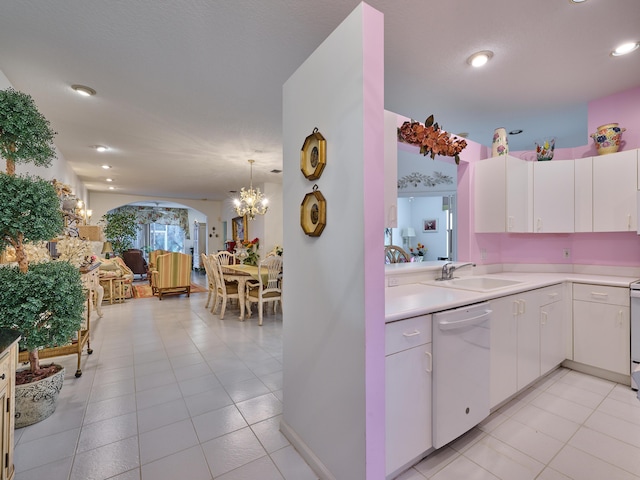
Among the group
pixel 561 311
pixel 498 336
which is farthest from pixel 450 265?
pixel 561 311

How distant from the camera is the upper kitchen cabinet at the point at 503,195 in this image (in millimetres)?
2912

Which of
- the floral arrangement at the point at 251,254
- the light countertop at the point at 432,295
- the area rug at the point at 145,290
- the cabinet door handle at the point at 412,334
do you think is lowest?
the area rug at the point at 145,290

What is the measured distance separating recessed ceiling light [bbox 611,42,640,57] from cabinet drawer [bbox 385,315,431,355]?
2526mm

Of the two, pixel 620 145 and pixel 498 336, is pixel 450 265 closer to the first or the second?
pixel 498 336

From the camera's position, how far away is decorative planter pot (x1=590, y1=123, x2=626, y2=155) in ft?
9.05

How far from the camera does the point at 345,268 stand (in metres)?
1.37

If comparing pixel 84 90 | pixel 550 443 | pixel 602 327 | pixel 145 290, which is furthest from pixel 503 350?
pixel 145 290

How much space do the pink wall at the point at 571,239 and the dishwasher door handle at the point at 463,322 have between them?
145 cm

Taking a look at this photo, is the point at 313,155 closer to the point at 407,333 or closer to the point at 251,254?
the point at 407,333

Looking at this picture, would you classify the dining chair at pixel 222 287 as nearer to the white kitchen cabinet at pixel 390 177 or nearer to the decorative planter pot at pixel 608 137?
the white kitchen cabinet at pixel 390 177

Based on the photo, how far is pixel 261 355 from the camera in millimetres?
3150

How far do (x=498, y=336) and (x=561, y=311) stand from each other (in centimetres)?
119

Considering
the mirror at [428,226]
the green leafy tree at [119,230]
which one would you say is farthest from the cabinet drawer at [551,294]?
the green leafy tree at [119,230]

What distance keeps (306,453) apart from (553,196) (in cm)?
335
